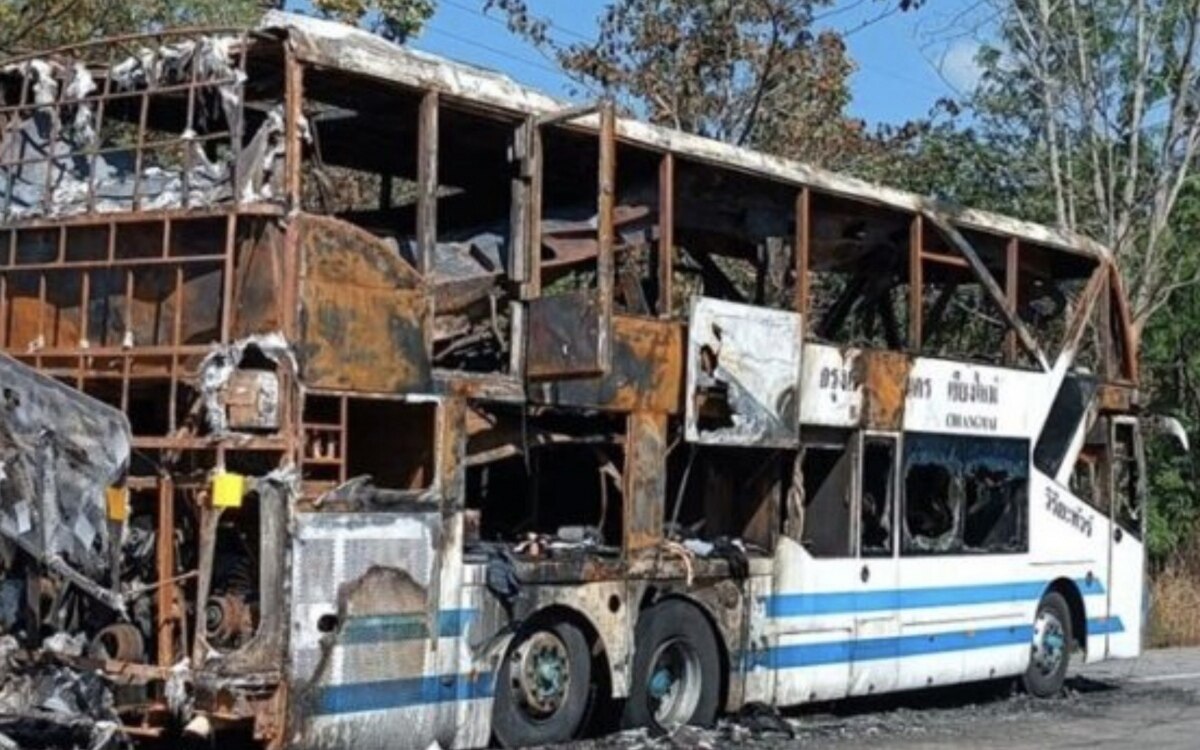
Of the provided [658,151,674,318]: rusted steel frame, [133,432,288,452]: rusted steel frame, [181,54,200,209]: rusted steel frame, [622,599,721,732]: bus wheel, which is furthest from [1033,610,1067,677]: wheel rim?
[181,54,200,209]: rusted steel frame

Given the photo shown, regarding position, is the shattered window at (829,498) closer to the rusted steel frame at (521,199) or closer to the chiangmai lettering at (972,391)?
the chiangmai lettering at (972,391)

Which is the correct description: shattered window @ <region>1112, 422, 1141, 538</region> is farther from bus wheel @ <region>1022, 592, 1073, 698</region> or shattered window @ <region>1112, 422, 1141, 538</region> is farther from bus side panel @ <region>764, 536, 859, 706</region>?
bus side panel @ <region>764, 536, 859, 706</region>

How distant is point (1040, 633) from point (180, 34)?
29.5 ft

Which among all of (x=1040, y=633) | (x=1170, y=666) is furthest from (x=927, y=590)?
(x=1170, y=666)

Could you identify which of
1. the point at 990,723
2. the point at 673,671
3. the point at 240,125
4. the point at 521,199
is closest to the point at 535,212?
the point at 521,199

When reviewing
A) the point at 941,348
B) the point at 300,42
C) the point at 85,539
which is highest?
→ the point at 300,42

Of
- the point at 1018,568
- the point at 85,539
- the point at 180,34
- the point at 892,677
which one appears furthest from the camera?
the point at 1018,568

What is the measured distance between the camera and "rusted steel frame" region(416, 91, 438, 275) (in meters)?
10.6

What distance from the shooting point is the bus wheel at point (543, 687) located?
11102 mm

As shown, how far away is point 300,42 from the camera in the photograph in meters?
9.93

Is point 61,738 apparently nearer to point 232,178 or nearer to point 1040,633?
point 232,178

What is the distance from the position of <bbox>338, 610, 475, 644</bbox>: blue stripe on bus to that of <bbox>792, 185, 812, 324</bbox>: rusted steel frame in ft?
12.5

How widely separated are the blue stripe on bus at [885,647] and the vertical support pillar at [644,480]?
53.6 inches

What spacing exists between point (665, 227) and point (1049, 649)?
590 cm
